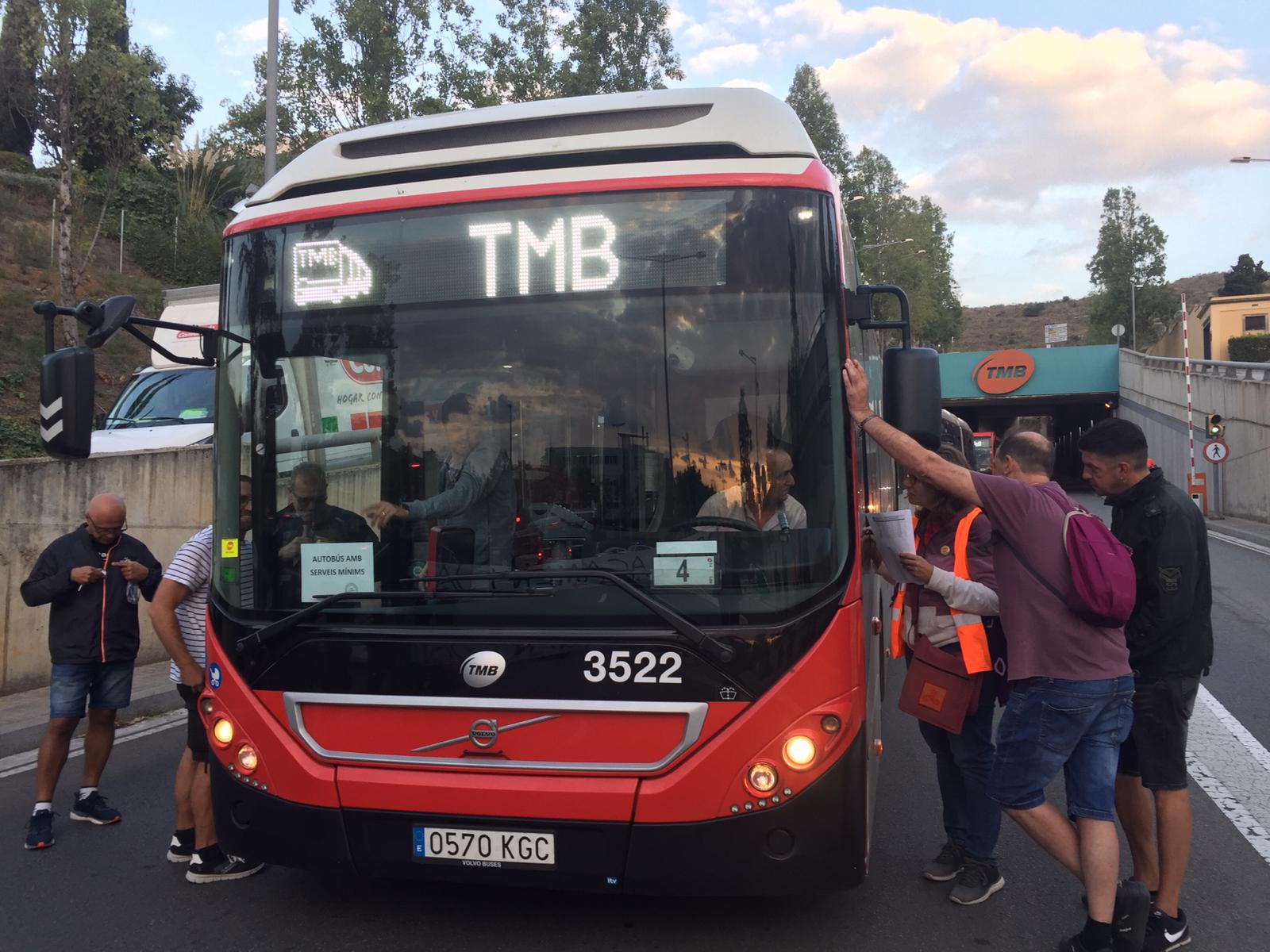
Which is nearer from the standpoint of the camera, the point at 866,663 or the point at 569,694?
the point at 569,694

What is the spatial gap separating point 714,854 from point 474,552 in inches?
51.0

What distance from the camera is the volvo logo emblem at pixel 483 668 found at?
12.2 ft

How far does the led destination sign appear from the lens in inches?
154

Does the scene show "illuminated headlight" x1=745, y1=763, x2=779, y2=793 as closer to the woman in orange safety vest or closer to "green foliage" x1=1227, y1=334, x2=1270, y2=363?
the woman in orange safety vest

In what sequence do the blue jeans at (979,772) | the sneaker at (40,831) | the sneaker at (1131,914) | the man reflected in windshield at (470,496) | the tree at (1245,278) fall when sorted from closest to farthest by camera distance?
the sneaker at (1131,914) → the man reflected in windshield at (470,496) → the blue jeans at (979,772) → the sneaker at (40,831) → the tree at (1245,278)

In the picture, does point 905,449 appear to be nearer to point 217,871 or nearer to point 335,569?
point 335,569

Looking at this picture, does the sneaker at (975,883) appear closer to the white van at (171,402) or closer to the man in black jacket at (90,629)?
the man in black jacket at (90,629)

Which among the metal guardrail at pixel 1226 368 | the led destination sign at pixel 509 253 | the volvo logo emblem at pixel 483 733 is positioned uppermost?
the metal guardrail at pixel 1226 368

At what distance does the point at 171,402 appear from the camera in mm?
13070

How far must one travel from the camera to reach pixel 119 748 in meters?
7.30

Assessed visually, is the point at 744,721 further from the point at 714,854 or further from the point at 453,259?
the point at 453,259

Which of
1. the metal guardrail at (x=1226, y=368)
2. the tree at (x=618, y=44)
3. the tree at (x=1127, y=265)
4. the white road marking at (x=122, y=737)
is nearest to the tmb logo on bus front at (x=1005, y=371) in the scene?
the metal guardrail at (x=1226, y=368)

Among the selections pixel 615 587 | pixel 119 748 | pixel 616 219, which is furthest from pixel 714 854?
pixel 119 748

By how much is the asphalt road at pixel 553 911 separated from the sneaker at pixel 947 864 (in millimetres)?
67
